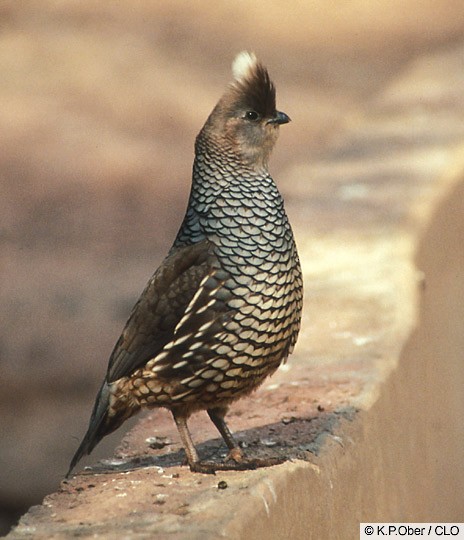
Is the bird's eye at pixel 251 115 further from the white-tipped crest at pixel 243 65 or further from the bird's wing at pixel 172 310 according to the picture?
the bird's wing at pixel 172 310

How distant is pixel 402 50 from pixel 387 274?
9305 millimetres

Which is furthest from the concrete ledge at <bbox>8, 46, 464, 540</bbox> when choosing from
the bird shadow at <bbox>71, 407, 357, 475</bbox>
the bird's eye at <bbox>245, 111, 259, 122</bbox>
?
the bird's eye at <bbox>245, 111, 259, 122</bbox>

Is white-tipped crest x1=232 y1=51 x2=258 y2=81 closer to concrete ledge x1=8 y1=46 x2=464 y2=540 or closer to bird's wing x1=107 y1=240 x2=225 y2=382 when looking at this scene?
bird's wing x1=107 y1=240 x2=225 y2=382

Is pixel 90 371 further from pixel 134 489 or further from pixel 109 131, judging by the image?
pixel 134 489

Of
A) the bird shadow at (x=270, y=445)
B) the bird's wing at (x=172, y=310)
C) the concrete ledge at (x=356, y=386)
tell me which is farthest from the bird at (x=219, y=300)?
the concrete ledge at (x=356, y=386)

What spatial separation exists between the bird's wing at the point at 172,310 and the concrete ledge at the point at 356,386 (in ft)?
1.20

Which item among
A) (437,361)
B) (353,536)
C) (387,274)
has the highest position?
(387,274)

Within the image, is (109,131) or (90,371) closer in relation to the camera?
(90,371)

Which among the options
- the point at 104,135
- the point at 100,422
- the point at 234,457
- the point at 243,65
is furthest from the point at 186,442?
the point at 104,135

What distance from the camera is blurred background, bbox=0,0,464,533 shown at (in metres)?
8.29

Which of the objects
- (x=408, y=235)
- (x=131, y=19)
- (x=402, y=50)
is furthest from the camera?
(x=402, y=50)

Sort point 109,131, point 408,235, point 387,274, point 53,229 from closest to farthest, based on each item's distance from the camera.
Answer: point 387,274
point 408,235
point 53,229
point 109,131

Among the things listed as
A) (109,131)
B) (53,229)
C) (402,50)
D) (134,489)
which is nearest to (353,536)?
(134,489)

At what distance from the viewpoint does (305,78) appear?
14.3 metres
